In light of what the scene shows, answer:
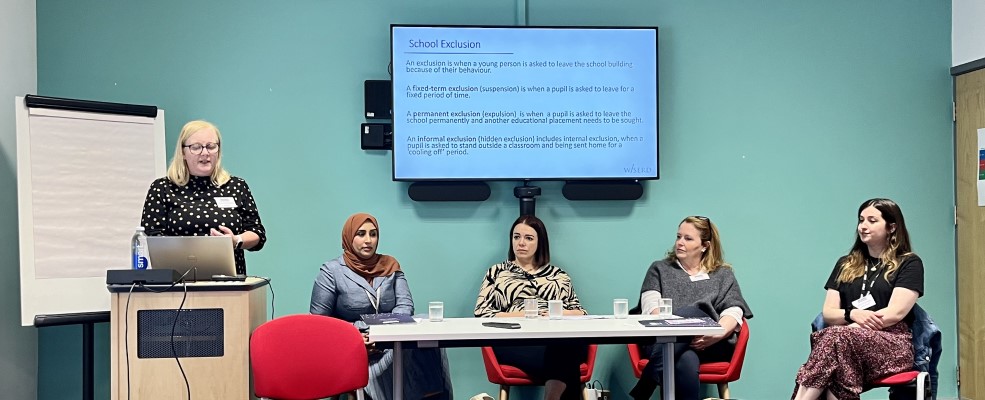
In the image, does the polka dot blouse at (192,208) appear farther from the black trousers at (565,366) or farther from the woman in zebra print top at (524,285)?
the black trousers at (565,366)

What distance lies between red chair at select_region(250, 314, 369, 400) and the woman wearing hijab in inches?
27.2

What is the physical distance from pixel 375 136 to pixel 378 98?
22 centimetres

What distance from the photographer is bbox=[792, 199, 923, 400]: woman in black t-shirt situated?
3.91 m

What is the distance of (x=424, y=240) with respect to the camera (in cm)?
536

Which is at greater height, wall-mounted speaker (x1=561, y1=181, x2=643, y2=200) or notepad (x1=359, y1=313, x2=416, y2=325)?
wall-mounted speaker (x1=561, y1=181, x2=643, y2=200)

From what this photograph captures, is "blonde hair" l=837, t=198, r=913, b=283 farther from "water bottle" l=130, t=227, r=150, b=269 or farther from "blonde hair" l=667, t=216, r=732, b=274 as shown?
"water bottle" l=130, t=227, r=150, b=269

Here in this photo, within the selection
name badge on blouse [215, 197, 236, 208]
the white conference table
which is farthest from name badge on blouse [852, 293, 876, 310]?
name badge on blouse [215, 197, 236, 208]

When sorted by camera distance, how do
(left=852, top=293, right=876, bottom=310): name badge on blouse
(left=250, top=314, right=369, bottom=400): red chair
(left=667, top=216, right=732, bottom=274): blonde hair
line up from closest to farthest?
(left=250, top=314, right=369, bottom=400): red chair → (left=852, top=293, right=876, bottom=310): name badge on blouse → (left=667, top=216, right=732, bottom=274): blonde hair

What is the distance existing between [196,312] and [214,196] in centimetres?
76

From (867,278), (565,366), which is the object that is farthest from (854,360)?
(565,366)

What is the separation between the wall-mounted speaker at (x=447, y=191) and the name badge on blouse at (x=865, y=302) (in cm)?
210

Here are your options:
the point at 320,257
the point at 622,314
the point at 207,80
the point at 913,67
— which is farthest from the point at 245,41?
the point at 913,67

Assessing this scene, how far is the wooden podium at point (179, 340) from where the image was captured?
3.43 m

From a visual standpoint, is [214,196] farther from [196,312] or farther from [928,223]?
[928,223]
